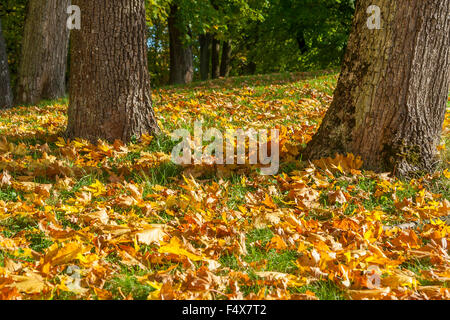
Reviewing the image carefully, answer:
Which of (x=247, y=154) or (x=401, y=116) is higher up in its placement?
(x=401, y=116)

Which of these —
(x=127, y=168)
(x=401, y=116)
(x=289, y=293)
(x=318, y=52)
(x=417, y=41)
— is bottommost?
(x=289, y=293)

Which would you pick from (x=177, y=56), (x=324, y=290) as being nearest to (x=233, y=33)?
(x=177, y=56)

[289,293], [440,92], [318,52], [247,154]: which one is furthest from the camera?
[318,52]

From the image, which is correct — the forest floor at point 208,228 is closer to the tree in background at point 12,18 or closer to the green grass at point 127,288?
the green grass at point 127,288

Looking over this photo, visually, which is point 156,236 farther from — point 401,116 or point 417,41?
point 417,41

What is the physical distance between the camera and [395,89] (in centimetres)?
382

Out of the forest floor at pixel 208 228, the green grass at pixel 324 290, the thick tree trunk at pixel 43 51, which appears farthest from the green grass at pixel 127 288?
the thick tree trunk at pixel 43 51

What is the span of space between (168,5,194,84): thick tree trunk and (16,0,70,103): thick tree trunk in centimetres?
504

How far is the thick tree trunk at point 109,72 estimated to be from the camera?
185 inches

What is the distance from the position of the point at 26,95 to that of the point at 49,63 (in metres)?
0.89

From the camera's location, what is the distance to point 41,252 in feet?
8.75

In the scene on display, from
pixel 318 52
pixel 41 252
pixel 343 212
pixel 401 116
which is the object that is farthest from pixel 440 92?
pixel 318 52

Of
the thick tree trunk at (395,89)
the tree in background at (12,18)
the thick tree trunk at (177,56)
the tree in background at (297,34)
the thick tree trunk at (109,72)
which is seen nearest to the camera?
the thick tree trunk at (395,89)

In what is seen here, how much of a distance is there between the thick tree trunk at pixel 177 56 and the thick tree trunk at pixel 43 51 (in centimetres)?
504
